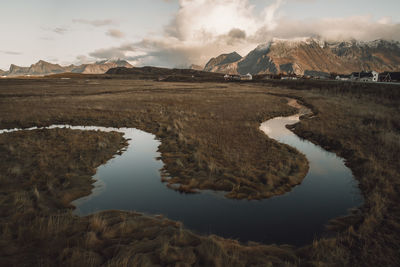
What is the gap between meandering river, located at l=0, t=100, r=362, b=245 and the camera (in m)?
8.03

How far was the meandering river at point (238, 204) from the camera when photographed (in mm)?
8031

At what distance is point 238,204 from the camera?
963 centimetres

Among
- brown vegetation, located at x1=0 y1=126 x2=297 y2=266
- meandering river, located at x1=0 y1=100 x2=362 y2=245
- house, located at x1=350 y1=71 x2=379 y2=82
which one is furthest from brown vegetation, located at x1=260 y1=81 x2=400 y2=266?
house, located at x1=350 y1=71 x2=379 y2=82

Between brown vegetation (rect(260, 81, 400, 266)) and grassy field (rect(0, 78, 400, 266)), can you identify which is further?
brown vegetation (rect(260, 81, 400, 266))

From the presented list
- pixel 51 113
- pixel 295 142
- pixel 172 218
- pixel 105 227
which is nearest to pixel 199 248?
pixel 172 218

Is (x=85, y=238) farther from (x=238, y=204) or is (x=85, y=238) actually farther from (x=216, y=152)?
(x=216, y=152)

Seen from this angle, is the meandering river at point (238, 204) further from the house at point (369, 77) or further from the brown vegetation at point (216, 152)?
the house at point (369, 77)

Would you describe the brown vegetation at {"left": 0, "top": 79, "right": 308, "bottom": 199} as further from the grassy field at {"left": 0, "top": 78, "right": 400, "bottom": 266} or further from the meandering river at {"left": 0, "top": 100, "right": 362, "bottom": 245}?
the meandering river at {"left": 0, "top": 100, "right": 362, "bottom": 245}

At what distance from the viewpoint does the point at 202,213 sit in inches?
355

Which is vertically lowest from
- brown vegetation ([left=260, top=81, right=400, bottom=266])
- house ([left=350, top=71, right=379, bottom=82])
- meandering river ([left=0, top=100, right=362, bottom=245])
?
meandering river ([left=0, top=100, right=362, bottom=245])

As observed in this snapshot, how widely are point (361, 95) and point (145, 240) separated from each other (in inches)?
2216

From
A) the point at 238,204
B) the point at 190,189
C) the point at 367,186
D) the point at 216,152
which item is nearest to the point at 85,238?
the point at 190,189

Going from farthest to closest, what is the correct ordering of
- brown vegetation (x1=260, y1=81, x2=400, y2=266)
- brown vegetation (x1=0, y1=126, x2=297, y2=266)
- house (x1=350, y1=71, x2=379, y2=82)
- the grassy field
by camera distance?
1. house (x1=350, y1=71, x2=379, y2=82)
2. brown vegetation (x1=260, y1=81, x2=400, y2=266)
3. the grassy field
4. brown vegetation (x1=0, y1=126, x2=297, y2=266)

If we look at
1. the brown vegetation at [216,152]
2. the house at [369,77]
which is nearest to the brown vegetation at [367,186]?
the brown vegetation at [216,152]
